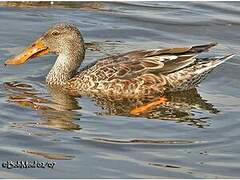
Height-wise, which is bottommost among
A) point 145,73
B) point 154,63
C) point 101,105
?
point 101,105

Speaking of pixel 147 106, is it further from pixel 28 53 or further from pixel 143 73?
pixel 28 53

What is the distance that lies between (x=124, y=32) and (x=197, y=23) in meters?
1.47

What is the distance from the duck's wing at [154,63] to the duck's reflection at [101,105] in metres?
0.37

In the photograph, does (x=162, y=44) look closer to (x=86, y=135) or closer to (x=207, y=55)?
(x=207, y=55)

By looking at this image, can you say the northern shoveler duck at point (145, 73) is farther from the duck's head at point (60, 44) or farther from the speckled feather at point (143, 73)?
the duck's head at point (60, 44)

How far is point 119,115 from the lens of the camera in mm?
9328

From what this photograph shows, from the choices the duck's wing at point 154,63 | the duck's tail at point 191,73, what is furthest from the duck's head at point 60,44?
the duck's tail at point 191,73

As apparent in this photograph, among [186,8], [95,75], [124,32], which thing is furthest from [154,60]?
[186,8]

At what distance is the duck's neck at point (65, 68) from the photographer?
10.7 meters

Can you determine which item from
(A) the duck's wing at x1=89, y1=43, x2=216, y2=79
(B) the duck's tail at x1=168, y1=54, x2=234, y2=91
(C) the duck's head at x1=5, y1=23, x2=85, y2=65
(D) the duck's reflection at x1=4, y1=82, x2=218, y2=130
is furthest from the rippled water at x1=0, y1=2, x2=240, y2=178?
(A) the duck's wing at x1=89, y1=43, x2=216, y2=79

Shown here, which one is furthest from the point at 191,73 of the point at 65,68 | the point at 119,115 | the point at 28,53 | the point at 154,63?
the point at 28,53

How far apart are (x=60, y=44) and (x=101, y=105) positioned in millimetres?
1439

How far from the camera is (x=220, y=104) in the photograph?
987cm

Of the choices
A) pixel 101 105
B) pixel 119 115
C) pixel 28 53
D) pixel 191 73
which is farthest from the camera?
pixel 28 53
